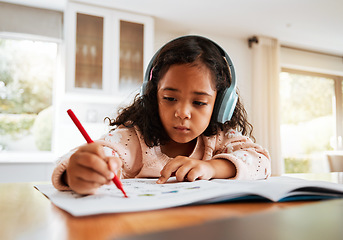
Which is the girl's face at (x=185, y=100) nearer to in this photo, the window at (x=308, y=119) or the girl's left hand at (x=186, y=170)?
the girl's left hand at (x=186, y=170)

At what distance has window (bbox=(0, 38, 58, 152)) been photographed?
10.1 feet

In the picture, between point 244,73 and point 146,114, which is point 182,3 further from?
point 146,114

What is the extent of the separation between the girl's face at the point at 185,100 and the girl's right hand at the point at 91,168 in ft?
1.32

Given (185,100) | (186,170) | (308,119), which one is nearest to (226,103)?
(185,100)

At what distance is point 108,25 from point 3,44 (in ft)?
3.56

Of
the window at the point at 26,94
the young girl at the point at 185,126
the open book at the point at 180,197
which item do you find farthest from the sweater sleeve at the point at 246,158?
the window at the point at 26,94

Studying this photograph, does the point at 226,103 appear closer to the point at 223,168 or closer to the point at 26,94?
the point at 223,168

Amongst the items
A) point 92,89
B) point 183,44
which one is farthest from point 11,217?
point 92,89

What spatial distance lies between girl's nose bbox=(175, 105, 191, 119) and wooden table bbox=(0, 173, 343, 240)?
430 millimetres

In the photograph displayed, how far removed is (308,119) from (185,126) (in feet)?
14.7

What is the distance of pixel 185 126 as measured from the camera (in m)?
0.82

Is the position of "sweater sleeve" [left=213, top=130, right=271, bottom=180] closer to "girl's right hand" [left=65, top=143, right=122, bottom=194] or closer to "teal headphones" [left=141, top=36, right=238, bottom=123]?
"teal headphones" [left=141, top=36, right=238, bottom=123]

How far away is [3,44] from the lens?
10.1 ft

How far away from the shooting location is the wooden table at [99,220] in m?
0.25
